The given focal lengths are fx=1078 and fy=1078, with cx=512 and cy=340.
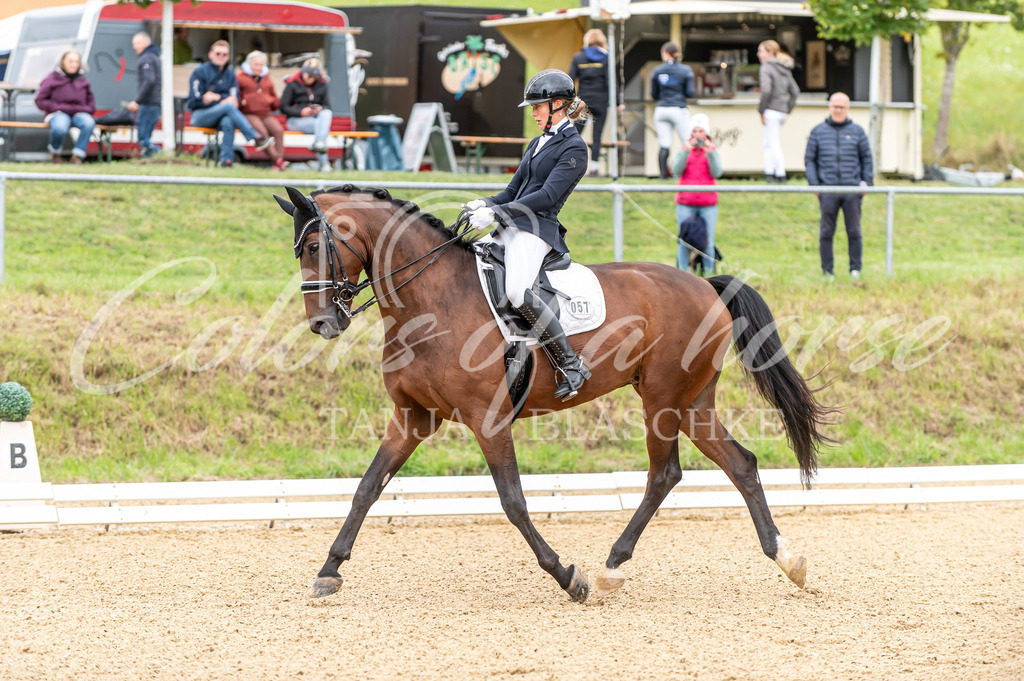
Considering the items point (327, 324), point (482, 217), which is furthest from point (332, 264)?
point (482, 217)

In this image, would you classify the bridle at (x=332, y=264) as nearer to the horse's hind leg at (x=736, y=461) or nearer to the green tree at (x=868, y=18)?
the horse's hind leg at (x=736, y=461)

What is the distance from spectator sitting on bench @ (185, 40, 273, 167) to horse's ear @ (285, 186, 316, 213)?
872cm

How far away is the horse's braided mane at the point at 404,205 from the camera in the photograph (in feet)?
17.5

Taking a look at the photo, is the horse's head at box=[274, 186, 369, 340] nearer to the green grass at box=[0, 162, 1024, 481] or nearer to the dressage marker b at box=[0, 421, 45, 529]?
the dressage marker b at box=[0, 421, 45, 529]

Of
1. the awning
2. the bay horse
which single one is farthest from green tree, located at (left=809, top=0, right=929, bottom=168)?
the bay horse

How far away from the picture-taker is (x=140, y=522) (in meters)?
6.70

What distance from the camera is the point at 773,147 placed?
13.8 m

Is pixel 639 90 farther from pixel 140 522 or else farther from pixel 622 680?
pixel 622 680

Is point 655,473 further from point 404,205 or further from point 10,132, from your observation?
point 10,132

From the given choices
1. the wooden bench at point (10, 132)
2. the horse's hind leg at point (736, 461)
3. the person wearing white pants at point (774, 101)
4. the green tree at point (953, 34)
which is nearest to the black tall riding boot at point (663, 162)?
the person wearing white pants at point (774, 101)

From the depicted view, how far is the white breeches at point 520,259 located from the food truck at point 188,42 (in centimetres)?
940

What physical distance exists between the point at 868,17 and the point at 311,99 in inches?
317

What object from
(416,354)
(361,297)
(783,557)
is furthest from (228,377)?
(783,557)

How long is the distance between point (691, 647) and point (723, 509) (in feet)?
9.41
